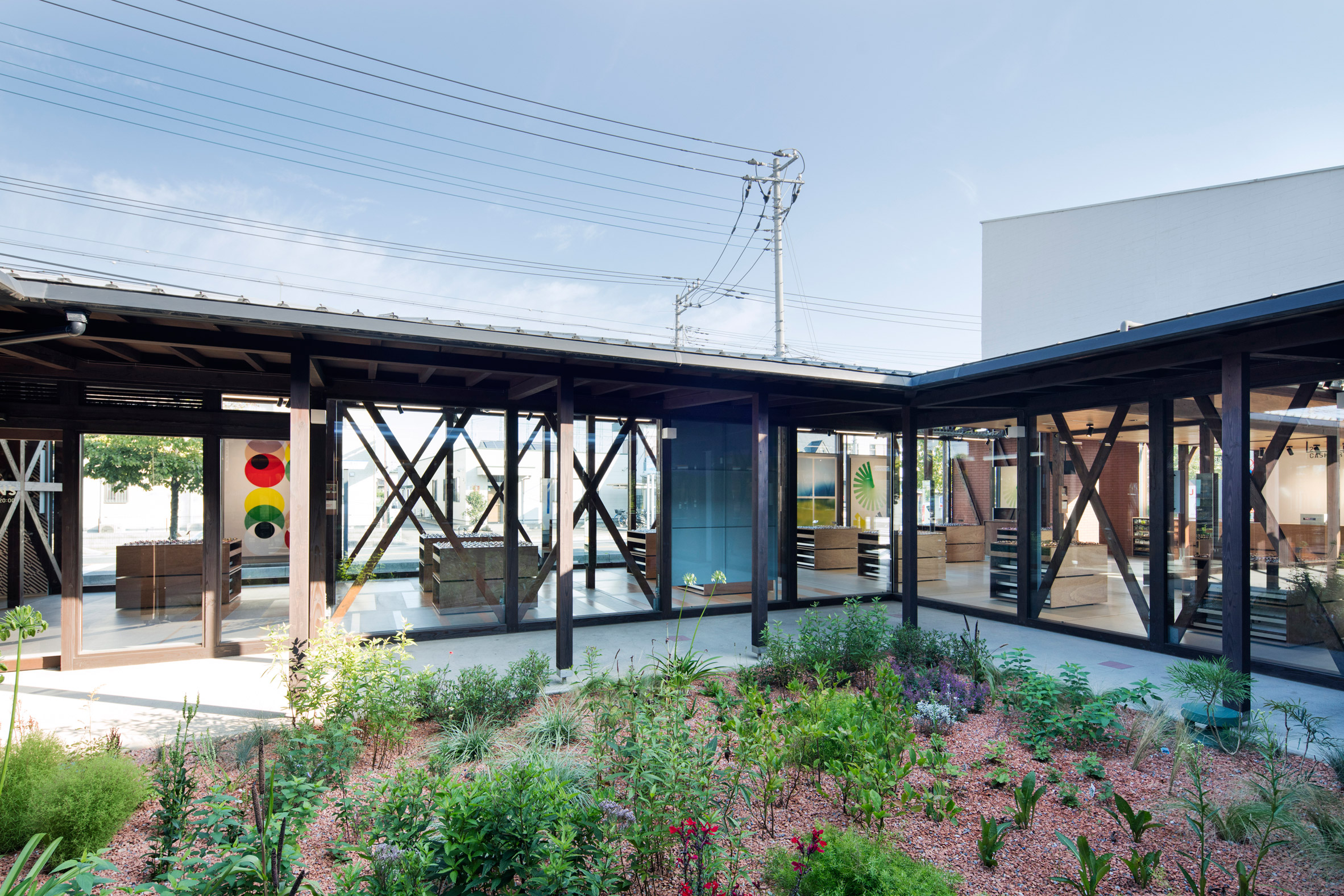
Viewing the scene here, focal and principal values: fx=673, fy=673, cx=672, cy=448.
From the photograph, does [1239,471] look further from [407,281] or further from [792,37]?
[407,281]

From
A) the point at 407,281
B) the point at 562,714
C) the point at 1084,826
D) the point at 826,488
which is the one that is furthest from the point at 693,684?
the point at 407,281

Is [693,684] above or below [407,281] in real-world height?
below

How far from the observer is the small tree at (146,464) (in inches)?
272

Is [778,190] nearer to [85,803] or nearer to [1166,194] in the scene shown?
[1166,194]

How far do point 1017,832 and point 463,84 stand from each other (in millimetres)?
18641

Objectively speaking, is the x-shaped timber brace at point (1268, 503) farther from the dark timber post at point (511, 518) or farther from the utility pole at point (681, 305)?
the utility pole at point (681, 305)

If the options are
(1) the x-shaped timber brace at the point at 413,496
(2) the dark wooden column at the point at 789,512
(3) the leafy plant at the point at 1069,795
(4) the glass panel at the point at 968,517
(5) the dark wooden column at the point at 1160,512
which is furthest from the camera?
(2) the dark wooden column at the point at 789,512

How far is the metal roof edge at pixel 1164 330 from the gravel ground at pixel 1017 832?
114 inches

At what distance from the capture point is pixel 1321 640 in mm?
6152

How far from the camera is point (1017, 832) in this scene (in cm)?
344

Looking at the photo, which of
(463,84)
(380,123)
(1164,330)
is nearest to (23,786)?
(1164,330)

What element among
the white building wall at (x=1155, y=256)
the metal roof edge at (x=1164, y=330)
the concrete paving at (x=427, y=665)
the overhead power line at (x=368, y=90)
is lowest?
the concrete paving at (x=427, y=665)

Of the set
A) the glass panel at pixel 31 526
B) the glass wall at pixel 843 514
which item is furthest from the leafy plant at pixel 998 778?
the glass panel at pixel 31 526

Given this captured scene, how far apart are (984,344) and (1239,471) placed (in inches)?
520
